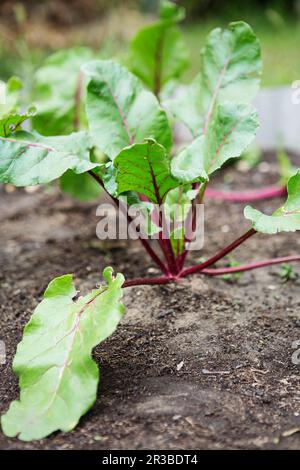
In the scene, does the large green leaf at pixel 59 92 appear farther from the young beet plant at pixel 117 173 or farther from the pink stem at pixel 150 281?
the pink stem at pixel 150 281

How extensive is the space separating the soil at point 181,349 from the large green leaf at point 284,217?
13.3 inches

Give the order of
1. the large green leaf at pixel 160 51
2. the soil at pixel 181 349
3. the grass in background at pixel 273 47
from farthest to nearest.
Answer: the grass in background at pixel 273 47
the large green leaf at pixel 160 51
the soil at pixel 181 349

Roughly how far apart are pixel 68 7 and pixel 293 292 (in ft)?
15.7

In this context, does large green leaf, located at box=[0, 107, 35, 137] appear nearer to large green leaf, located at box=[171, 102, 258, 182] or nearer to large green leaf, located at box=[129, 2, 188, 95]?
large green leaf, located at box=[171, 102, 258, 182]

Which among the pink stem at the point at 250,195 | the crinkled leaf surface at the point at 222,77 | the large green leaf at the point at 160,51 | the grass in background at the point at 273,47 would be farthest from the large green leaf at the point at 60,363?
the grass in background at the point at 273,47

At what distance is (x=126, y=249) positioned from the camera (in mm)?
2289

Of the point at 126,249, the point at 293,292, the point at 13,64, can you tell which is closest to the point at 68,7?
the point at 13,64

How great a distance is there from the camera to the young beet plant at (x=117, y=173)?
1.32 m

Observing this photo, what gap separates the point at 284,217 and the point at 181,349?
421 mm

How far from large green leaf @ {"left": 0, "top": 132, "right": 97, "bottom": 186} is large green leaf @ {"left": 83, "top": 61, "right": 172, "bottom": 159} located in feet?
0.56

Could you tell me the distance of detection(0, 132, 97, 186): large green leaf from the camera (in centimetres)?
157

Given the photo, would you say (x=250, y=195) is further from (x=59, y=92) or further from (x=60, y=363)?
(x=60, y=363)

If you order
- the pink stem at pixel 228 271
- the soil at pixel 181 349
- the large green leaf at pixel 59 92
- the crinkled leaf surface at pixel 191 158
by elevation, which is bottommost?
the soil at pixel 181 349

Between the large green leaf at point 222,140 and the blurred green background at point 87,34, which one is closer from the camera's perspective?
the large green leaf at point 222,140
